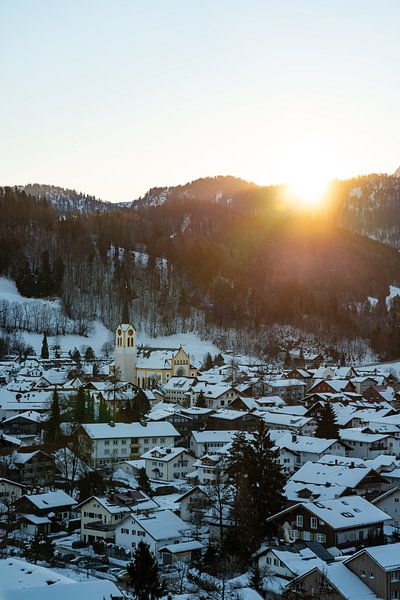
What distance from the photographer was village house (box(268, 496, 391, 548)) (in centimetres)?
Answer: 2380

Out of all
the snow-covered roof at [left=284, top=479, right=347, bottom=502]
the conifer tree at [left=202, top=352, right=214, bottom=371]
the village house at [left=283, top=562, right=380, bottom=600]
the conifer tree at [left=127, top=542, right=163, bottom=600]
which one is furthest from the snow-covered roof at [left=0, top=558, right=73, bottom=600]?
the conifer tree at [left=202, top=352, right=214, bottom=371]

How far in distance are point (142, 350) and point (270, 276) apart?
46254mm

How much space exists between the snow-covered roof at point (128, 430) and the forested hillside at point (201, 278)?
1763 inches

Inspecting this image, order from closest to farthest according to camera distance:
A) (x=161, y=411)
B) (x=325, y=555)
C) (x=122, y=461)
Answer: (x=325, y=555) < (x=122, y=461) < (x=161, y=411)

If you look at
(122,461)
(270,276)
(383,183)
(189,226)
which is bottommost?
(122,461)

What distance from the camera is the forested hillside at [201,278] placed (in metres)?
90.1

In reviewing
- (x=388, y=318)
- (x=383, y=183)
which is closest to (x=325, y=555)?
(x=388, y=318)

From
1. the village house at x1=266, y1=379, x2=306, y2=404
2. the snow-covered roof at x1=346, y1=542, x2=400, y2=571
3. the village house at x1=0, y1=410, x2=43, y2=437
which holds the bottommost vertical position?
the village house at x1=266, y1=379, x2=306, y2=404

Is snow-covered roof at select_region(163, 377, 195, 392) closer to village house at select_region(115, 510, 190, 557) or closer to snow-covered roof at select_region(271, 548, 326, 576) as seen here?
village house at select_region(115, 510, 190, 557)

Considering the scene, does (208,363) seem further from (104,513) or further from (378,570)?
(378,570)

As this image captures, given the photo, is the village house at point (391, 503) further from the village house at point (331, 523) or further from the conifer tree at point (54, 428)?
the conifer tree at point (54, 428)

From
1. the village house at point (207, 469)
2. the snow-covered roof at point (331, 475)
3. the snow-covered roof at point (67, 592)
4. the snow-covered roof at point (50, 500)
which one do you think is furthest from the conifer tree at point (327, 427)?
the snow-covered roof at point (67, 592)

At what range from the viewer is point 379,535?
961 inches

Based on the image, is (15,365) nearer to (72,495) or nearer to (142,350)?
(142,350)
